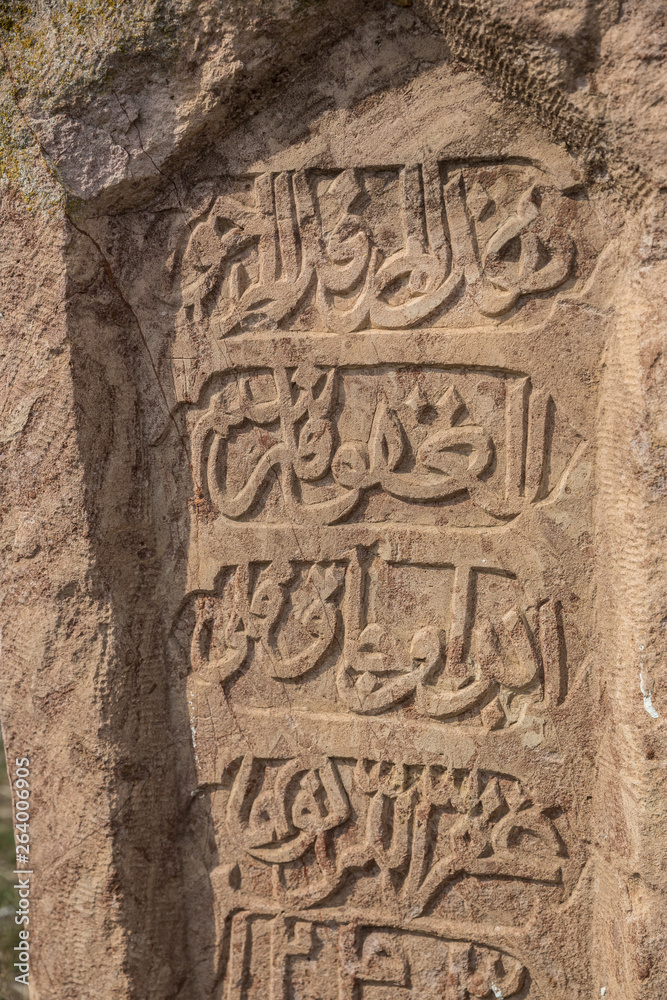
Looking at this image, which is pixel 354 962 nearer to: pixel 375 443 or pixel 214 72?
pixel 375 443

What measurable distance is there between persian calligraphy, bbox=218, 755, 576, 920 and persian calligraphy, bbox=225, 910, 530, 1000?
2.5 inches

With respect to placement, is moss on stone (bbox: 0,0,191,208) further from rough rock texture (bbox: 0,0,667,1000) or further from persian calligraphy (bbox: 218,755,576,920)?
persian calligraphy (bbox: 218,755,576,920)

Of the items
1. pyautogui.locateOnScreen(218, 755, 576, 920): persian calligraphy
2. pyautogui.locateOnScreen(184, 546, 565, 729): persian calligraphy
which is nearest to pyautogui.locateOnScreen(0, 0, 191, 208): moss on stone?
pyautogui.locateOnScreen(184, 546, 565, 729): persian calligraphy

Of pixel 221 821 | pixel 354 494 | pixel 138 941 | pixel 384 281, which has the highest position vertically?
pixel 384 281

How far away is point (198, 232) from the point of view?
5.81 feet

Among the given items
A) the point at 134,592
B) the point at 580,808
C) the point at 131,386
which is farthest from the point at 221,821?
the point at 131,386

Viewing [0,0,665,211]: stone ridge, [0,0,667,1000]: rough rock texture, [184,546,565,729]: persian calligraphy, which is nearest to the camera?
[0,0,665,211]: stone ridge

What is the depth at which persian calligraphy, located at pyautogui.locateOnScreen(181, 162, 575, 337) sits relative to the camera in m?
1.60

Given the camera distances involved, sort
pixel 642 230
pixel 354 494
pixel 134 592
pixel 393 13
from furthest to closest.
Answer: pixel 134 592 → pixel 354 494 → pixel 393 13 → pixel 642 230

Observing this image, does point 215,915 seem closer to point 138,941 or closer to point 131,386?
point 138,941

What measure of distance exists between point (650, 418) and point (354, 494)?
1.87 ft

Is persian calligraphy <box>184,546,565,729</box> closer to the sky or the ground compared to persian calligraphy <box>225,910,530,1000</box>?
closer to the sky

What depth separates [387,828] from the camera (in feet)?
5.83

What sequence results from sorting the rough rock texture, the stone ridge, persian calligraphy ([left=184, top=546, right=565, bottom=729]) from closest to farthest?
the stone ridge < the rough rock texture < persian calligraphy ([left=184, top=546, right=565, bottom=729])
